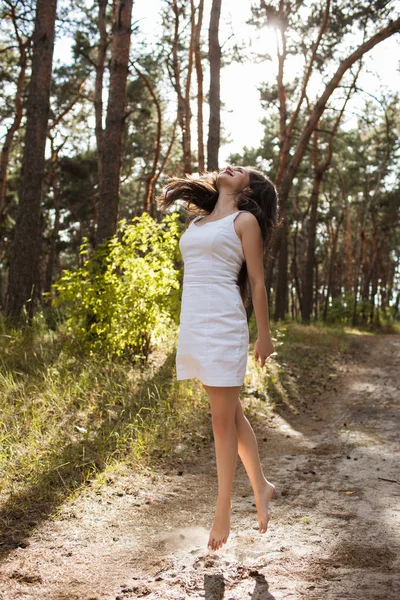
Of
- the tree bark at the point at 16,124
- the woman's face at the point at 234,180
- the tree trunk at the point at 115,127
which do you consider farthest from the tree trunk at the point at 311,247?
the woman's face at the point at 234,180

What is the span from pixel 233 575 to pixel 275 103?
61.7 feet

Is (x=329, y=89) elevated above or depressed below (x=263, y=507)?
above

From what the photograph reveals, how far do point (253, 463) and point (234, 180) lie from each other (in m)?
1.68

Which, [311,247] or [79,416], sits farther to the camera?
[311,247]

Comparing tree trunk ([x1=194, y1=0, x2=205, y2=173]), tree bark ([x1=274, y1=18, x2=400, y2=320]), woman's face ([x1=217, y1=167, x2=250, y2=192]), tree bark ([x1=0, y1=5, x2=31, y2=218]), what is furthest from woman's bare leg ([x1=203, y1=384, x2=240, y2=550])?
tree bark ([x1=0, y1=5, x2=31, y2=218])

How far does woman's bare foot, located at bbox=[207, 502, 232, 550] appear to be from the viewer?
10.4 feet

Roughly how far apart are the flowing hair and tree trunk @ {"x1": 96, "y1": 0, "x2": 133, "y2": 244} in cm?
521

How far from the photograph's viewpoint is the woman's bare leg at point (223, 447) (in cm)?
317

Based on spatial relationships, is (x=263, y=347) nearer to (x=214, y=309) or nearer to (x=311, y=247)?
(x=214, y=309)

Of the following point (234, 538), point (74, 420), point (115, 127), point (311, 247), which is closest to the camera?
point (234, 538)

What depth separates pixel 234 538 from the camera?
11.6 ft

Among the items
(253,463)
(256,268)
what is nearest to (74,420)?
(253,463)

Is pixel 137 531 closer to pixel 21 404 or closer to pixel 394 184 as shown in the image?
pixel 21 404

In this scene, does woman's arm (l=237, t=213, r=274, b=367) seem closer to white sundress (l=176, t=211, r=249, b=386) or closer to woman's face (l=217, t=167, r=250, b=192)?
white sundress (l=176, t=211, r=249, b=386)
